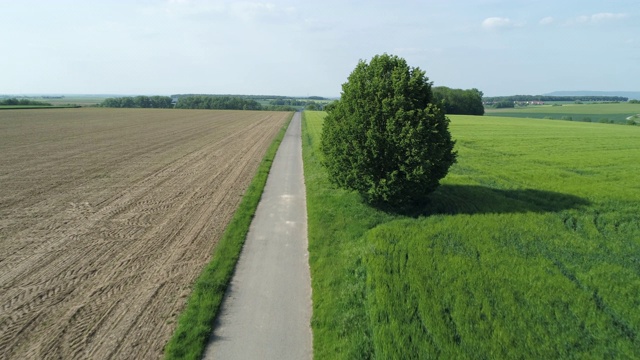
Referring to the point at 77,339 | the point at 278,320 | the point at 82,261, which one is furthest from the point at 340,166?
the point at 77,339

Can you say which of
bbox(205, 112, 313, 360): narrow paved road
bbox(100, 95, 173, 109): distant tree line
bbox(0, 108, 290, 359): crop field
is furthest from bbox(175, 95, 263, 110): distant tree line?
bbox(205, 112, 313, 360): narrow paved road

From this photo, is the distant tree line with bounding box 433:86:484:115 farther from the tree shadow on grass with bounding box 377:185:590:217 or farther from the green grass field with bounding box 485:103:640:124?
the tree shadow on grass with bounding box 377:185:590:217

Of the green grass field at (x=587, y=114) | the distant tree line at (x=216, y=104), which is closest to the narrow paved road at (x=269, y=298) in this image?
the green grass field at (x=587, y=114)

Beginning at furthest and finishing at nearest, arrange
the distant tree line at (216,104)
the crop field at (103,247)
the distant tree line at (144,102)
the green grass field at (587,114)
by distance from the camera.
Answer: the distant tree line at (144,102)
the distant tree line at (216,104)
the green grass field at (587,114)
the crop field at (103,247)

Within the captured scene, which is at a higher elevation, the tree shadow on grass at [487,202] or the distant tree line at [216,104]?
the distant tree line at [216,104]

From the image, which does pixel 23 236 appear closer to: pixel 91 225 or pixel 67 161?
pixel 91 225

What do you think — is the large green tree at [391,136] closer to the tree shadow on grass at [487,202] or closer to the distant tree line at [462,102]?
the tree shadow on grass at [487,202]

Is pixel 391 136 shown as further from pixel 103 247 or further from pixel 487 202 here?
pixel 103 247

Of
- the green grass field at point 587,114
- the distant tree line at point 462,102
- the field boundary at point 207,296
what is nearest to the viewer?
the field boundary at point 207,296
